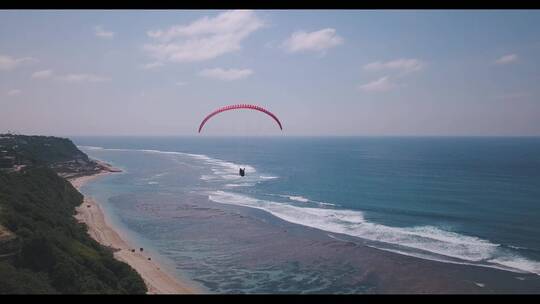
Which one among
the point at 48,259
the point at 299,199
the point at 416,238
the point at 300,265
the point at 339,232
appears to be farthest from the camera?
the point at 299,199

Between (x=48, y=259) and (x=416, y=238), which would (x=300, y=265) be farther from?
(x=48, y=259)

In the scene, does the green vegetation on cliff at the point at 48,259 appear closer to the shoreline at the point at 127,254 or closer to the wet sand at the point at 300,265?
the shoreline at the point at 127,254

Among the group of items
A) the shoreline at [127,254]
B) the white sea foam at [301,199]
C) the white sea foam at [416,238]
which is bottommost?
the shoreline at [127,254]

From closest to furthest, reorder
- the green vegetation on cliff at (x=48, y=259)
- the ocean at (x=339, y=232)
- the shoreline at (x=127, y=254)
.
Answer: the green vegetation on cliff at (x=48, y=259), the shoreline at (x=127, y=254), the ocean at (x=339, y=232)

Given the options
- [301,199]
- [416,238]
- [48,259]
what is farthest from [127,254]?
[301,199]

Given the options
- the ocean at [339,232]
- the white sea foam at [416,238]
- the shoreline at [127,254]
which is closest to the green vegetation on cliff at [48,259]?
the shoreline at [127,254]

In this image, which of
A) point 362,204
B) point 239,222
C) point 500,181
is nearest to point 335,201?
point 362,204

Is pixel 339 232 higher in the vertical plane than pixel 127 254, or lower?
higher
